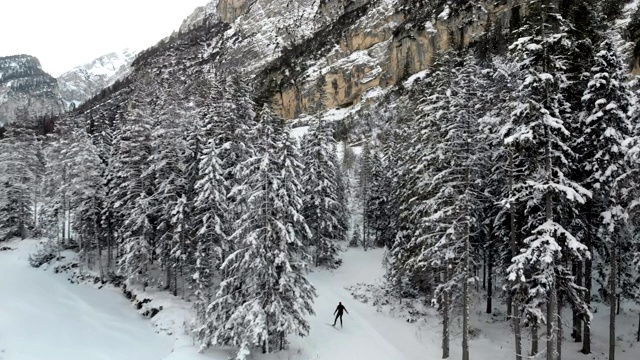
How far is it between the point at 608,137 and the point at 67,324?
31.8 m

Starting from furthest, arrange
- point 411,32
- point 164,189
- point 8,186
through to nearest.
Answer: point 411,32 < point 8,186 < point 164,189

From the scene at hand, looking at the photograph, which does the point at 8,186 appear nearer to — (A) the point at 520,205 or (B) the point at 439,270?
(B) the point at 439,270

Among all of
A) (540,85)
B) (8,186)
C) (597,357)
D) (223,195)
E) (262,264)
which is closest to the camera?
(540,85)

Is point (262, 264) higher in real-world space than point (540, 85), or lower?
lower

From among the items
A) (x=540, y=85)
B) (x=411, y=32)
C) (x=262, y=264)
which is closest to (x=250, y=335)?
(x=262, y=264)

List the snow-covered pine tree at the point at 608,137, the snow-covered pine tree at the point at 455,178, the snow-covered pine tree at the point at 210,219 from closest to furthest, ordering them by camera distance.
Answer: the snow-covered pine tree at the point at 608,137, the snow-covered pine tree at the point at 455,178, the snow-covered pine tree at the point at 210,219

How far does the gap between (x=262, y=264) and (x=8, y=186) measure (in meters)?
42.7

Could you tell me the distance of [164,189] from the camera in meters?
29.3

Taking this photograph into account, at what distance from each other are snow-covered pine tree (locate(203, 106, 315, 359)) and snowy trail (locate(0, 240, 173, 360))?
5323 millimetres

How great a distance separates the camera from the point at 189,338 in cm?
2320

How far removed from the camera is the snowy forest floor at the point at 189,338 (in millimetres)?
22094

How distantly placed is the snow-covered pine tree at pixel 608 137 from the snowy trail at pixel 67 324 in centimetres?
2200

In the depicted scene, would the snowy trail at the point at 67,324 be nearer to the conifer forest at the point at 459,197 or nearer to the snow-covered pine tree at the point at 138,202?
the conifer forest at the point at 459,197

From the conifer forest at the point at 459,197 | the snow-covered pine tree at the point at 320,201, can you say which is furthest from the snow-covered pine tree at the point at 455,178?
the snow-covered pine tree at the point at 320,201
